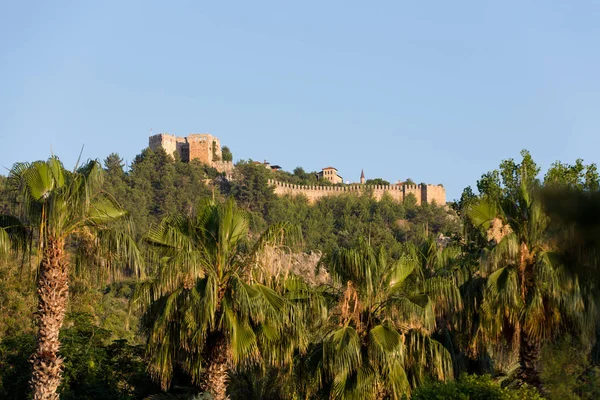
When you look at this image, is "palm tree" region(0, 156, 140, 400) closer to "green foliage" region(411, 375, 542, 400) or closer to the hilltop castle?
"green foliage" region(411, 375, 542, 400)

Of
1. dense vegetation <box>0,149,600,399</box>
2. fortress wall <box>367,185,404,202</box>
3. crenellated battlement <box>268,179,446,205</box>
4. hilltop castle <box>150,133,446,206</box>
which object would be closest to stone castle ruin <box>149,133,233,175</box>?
hilltop castle <box>150,133,446,206</box>

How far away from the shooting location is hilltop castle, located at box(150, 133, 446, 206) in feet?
356

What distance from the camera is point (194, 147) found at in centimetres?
11406

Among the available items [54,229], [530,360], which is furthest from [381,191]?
[54,229]

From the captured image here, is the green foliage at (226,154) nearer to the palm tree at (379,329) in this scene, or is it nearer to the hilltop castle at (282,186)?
the hilltop castle at (282,186)

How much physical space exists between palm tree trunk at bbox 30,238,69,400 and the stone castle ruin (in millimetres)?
97849

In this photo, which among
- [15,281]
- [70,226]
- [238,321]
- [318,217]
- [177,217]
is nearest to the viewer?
[70,226]

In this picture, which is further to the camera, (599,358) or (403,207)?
(403,207)

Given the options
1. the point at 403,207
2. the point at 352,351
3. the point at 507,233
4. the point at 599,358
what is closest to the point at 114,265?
the point at 352,351

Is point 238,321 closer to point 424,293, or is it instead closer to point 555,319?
point 424,293

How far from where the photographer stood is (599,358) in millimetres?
16812

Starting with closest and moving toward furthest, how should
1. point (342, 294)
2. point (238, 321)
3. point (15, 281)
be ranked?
point (238, 321) < point (342, 294) < point (15, 281)

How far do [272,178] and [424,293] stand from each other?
93038 millimetres

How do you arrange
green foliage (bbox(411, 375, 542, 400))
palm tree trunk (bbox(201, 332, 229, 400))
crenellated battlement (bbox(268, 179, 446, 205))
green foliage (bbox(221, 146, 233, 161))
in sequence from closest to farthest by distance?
green foliage (bbox(411, 375, 542, 400)), palm tree trunk (bbox(201, 332, 229, 400)), crenellated battlement (bbox(268, 179, 446, 205)), green foliage (bbox(221, 146, 233, 161))
